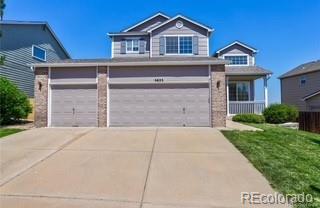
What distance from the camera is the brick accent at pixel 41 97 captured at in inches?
501

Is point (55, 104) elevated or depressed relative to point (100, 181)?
elevated

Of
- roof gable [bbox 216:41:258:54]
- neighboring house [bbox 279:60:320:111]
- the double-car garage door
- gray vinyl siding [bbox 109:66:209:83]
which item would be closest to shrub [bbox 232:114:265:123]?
the double-car garage door

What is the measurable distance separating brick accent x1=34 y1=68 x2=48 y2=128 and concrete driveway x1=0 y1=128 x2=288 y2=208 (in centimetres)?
369

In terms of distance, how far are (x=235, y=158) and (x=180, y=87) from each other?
6411 mm

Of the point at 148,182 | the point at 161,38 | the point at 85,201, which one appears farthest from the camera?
the point at 161,38

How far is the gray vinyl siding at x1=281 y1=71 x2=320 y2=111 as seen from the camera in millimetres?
24969

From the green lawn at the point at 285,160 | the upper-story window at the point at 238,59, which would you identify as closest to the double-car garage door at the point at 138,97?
the green lawn at the point at 285,160

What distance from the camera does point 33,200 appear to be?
4207mm

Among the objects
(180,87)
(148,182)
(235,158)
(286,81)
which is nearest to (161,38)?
(180,87)

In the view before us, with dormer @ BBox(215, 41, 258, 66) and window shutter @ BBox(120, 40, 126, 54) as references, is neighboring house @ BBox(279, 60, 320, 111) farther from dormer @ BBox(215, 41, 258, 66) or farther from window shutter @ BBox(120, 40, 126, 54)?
window shutter @ BBox(120, 40, 126, 54)

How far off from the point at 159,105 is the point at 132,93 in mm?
1490

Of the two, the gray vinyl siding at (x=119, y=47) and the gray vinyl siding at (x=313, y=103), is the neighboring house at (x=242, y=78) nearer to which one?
the gray vinyl siding at (x=119, y=47)

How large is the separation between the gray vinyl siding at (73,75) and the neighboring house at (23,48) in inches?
247

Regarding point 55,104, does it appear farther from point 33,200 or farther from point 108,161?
point 33,200
